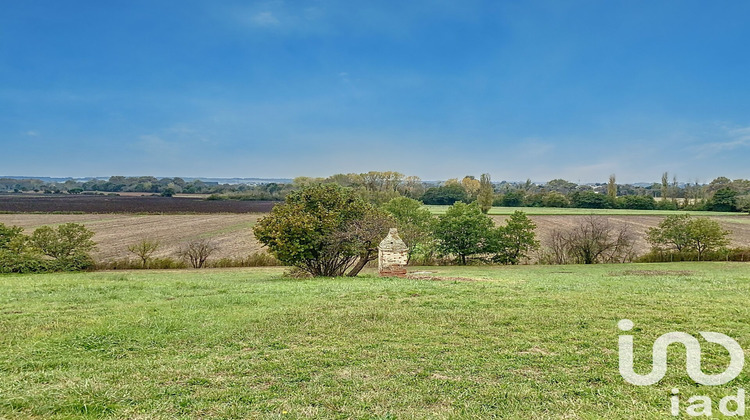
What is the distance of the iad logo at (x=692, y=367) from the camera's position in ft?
13.6

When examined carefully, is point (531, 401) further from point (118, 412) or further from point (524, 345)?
point (118, 412)

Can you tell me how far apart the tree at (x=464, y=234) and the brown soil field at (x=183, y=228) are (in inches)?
461

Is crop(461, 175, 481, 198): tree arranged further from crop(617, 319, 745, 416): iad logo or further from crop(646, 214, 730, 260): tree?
crop(617, 319, 745, 416): iad logo

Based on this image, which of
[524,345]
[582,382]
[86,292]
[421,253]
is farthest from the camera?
[421,253]

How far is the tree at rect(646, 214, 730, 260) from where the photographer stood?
30328mm

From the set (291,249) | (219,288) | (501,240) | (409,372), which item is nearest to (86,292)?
(219,288)

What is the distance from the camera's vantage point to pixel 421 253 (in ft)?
107

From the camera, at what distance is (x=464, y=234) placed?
33.5 meters

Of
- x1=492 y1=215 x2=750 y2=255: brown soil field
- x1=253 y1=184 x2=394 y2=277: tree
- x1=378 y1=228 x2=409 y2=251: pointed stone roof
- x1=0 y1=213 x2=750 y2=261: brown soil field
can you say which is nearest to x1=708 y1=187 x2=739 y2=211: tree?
x1=492 y1=215 x2=750 y2=255: brown soil field

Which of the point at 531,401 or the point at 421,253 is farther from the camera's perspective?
the point at 421,253

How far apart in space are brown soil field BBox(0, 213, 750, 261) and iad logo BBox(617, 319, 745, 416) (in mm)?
31926

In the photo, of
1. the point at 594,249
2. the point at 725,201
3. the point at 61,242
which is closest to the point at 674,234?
the point at 594,249

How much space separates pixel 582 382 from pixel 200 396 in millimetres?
4475

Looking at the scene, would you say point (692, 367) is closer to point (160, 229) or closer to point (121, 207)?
point (160, 229)
